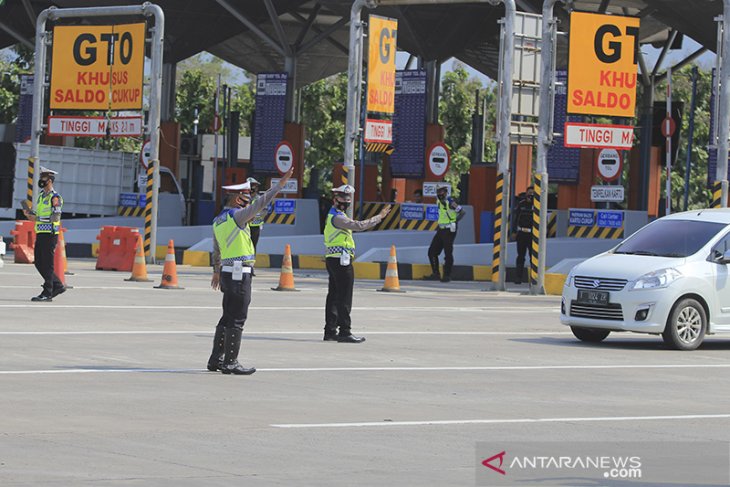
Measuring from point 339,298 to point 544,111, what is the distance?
12.3 meters

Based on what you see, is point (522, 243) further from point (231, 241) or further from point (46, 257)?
point (231, 241)

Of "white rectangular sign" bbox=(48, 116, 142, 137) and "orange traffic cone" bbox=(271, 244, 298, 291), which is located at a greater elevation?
"white rectangular sign" bbox=(48, 116, 142, 137)

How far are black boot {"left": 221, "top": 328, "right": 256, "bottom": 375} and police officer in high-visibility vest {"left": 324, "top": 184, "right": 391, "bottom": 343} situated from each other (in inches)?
146

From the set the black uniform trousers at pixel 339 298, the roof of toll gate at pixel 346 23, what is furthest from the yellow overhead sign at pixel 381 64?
the black uniform trousers at pixel 339 298

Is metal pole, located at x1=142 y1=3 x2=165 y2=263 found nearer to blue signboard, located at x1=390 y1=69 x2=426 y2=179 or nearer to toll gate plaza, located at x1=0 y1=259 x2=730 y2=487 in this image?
blue signboard, located at x1=390 y1=69 x2=426 y2=179

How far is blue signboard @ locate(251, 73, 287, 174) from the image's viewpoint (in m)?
43.3

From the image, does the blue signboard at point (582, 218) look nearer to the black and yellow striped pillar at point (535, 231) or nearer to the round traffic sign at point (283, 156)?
the black and yellow striped pillar at point (535, 231)

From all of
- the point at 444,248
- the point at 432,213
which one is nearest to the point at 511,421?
the point at 444,248

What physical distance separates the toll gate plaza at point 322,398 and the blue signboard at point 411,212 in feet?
53.9

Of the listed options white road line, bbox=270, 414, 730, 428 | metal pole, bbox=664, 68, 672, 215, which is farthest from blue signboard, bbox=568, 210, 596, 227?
white road line, bbox=270, 414, 730, 428

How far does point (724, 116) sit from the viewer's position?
28625mm

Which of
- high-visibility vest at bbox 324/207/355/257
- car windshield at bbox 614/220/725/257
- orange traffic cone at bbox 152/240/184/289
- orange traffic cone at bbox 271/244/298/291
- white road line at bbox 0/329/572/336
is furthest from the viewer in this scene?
orange traffic cone at bbox 271/244/298/291

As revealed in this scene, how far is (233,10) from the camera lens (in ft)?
144

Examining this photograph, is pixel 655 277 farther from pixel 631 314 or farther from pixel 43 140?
pixel 43 140
